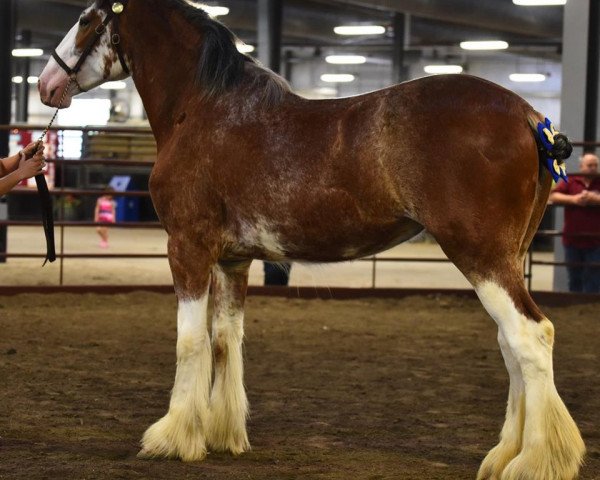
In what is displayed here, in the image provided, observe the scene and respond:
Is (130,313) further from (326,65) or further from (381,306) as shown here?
(326,65)

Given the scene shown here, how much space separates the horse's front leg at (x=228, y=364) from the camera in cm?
415

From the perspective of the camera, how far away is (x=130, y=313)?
840cm

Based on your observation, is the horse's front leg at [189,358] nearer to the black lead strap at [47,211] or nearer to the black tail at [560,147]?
the black lead strap at [47,211]

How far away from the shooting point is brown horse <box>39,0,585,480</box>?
3.54m

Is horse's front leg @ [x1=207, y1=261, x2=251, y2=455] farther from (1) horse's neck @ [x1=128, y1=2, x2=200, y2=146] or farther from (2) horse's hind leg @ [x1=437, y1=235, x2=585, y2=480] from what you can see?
(2) horse's hind leg @ [x1=437, y1=235, x2=585, y2=480]

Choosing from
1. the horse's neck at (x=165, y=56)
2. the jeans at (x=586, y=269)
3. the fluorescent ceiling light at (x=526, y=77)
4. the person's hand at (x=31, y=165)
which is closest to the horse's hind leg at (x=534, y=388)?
the horse's neck at (x=165, y=56)

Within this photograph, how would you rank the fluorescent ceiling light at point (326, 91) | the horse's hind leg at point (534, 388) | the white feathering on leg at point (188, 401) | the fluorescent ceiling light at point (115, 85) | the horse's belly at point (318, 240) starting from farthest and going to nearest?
the fluorescent ceiling light at point (326, 91), the fluorescent ceiling light at point (115, 85), the white feathering on leg at point (188, 401), the horse's belly at point (318, 240), the horse's hind leg at point (534, 388)

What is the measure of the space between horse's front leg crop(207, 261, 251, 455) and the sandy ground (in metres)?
4.79

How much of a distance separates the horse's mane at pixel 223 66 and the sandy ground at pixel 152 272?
4.98m

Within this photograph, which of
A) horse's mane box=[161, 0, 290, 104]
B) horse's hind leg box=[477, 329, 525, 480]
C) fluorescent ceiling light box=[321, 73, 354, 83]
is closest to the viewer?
horse's hind leg box=[477, 329, 525, 480]

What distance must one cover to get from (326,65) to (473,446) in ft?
97.0

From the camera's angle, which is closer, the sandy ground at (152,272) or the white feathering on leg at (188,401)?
the white feathering on leg at (188,401)

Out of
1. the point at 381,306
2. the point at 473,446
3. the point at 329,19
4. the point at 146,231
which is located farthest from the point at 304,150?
the point at 329,19

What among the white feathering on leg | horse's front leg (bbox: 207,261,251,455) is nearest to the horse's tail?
horse's front leg (bbox: 207,261,251,455)
